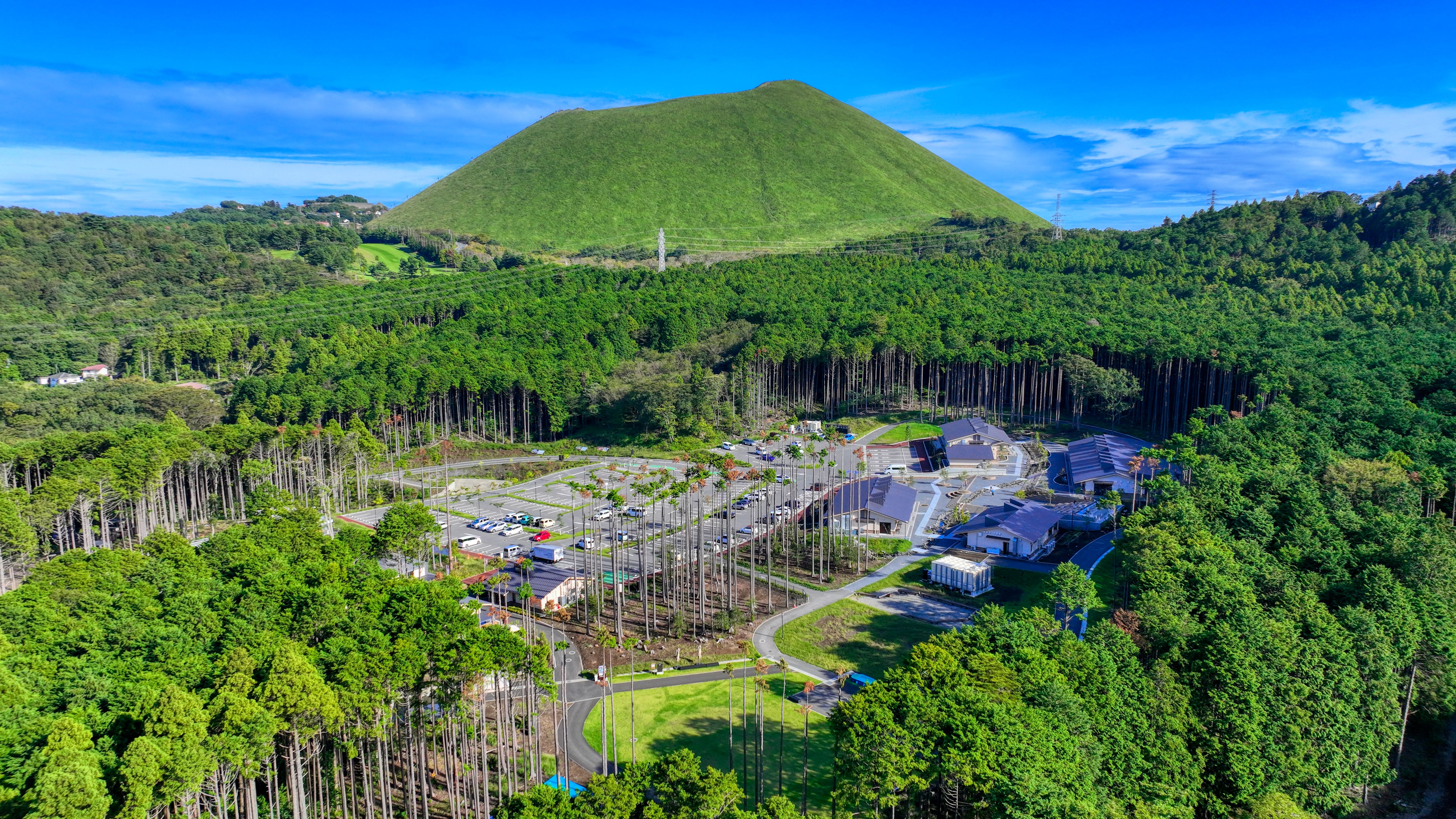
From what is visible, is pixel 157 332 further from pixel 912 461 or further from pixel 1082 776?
pixel 1082 776

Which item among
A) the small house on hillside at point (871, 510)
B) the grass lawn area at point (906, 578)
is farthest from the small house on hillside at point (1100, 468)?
the grass lawn area at point (906, 578)

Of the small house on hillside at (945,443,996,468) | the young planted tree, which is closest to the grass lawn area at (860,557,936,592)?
the young planted tree

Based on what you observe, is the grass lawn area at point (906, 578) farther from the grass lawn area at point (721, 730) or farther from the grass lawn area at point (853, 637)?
the grass lawn area at point (721, 730)

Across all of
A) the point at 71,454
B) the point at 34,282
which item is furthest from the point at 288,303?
the point at 71,454

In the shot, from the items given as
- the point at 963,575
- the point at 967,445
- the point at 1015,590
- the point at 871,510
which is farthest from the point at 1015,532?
the point at 967,445

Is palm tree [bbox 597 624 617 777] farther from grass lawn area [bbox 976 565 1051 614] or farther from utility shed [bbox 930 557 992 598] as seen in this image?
grass lawn area [bbox 976 565 1051 614]

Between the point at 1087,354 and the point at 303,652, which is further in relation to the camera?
the point at 1087,354
